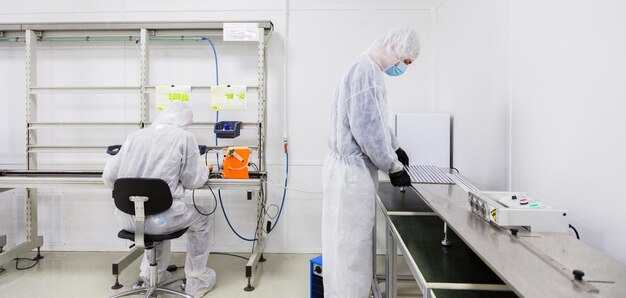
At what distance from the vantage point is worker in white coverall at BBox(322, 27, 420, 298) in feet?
5.23

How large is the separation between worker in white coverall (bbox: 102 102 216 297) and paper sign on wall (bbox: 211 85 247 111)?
0.46 metres

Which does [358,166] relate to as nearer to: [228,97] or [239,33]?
[228,97]

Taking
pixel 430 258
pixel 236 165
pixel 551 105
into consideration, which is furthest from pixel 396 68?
pixel 236 165

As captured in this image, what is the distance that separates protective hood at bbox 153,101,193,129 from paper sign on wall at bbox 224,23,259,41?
69 centimetres

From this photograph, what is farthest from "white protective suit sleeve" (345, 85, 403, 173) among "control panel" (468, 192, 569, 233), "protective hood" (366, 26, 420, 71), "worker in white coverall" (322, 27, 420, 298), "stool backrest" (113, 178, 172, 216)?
"stool backrest" (113, 178, 172, 216)

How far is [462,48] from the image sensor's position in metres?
2.24

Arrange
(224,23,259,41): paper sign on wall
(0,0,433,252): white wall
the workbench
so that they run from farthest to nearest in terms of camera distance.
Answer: (0,0,433,252): white wall, (224,23,259,41): paper sign on wall, the workbench

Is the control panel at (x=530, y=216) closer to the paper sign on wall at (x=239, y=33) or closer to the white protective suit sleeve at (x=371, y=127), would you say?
the white protective suit sleeve at (x=371, y=127)

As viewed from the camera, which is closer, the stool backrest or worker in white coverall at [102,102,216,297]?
the stool backrest

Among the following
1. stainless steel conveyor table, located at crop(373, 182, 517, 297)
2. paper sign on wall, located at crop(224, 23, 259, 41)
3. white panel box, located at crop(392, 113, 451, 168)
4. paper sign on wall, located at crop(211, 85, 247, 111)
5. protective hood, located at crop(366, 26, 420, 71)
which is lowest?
stainless steel conveyor table, located at crop(373, 182, 517, 297)

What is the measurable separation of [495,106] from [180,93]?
6.77ft

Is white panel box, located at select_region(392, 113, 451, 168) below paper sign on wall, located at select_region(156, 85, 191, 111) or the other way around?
below

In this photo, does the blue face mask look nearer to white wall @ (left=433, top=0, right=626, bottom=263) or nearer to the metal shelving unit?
white wall @ (left=433, top=0, right=626, bottom=263)

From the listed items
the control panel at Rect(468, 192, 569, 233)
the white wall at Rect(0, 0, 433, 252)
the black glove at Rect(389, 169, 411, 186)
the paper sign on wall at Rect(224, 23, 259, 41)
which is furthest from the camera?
the white wall at Rect(0, 0, 433, 252)
